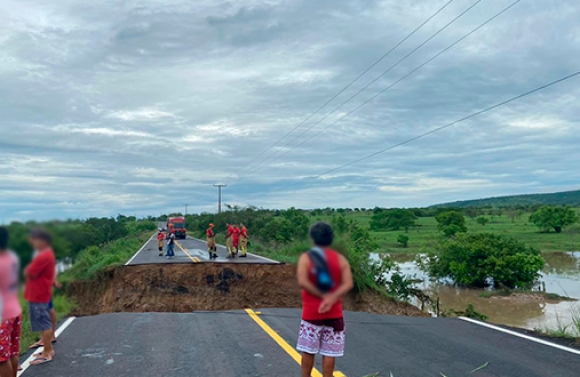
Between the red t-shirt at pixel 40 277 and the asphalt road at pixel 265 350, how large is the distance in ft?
18.6

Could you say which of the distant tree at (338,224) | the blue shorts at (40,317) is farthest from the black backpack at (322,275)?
the blue shorts at (40,317)

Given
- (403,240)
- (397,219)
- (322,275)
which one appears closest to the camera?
(322,275)

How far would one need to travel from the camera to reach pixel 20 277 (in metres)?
1.74

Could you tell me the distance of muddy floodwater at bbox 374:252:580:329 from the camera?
2764 cm

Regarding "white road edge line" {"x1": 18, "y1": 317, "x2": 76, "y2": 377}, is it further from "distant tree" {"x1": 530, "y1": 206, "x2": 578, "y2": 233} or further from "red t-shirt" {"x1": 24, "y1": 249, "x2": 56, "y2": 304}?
"distant tree" {"x1": 530, "y1": 206, "x2": 578, "y2": 233}

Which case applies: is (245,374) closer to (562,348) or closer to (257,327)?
(257,327)

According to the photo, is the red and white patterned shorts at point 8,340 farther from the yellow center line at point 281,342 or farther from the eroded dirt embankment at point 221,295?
the eroded dirt embankment at point 221,295

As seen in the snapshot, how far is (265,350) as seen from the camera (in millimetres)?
8453

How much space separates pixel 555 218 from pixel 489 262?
43192mm

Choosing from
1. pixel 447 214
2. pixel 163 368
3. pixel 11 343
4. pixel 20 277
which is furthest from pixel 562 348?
pixel 447 214

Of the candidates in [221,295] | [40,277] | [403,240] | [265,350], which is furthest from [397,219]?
[40,277]

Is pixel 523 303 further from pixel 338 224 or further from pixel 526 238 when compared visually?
pixel 526 238

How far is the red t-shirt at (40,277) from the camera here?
67.0 inches

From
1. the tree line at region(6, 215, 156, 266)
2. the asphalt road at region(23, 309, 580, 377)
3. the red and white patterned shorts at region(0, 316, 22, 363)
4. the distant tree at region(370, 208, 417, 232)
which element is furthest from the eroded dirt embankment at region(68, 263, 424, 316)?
the distant tree at region(370, 208, 417, 232)
